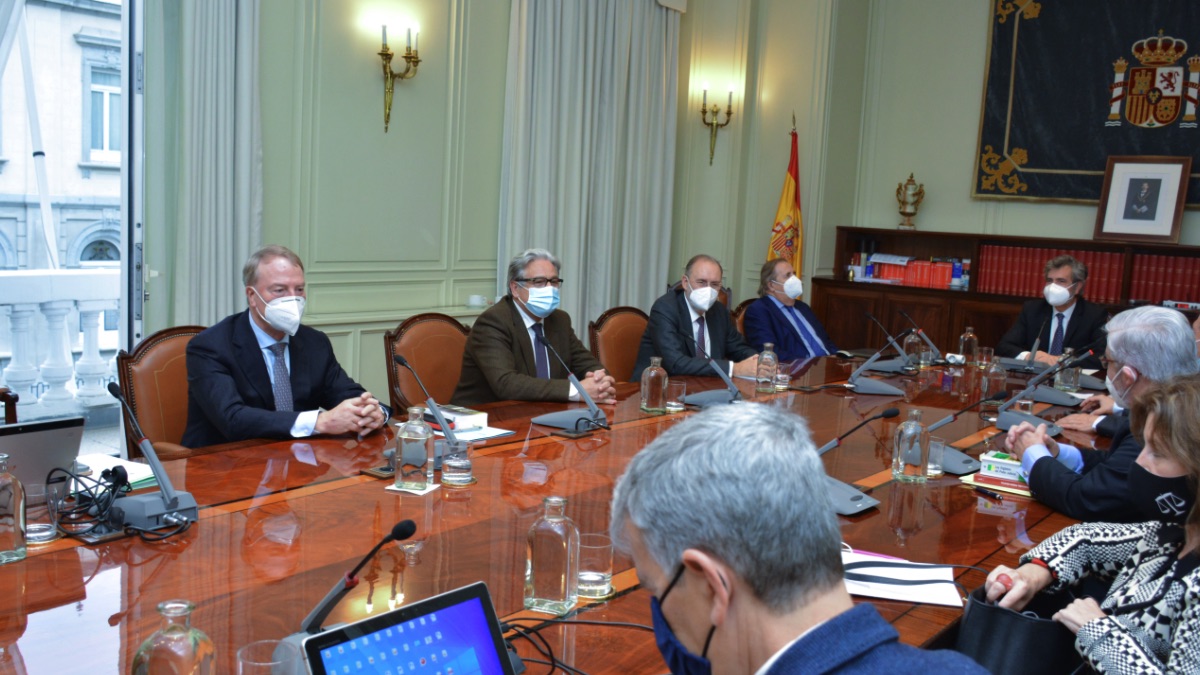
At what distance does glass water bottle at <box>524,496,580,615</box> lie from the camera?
5.41 feet

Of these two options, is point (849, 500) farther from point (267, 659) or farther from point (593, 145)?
point (593, 145)

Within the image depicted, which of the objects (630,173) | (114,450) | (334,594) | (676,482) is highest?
(630,173)

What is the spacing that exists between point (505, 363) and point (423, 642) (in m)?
2.55

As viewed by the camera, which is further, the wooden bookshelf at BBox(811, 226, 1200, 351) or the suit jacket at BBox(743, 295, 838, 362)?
the wooden bookshelf at BBox(811, 226, 1200, 351)

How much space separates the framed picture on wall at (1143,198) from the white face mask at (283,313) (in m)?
5.39

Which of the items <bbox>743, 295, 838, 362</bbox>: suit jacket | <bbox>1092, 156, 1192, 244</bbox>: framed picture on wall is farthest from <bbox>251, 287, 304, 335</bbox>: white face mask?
<bbox>1092, 156, 1192, 244</bbox>: framed picture on wall

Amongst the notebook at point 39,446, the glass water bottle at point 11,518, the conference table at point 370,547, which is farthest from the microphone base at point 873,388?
the glass water bottle at point 11,518

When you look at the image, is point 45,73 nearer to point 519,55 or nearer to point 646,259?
point 519,55

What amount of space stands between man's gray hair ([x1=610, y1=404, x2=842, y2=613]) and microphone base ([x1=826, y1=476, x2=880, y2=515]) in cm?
131

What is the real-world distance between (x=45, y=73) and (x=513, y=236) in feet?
8.01

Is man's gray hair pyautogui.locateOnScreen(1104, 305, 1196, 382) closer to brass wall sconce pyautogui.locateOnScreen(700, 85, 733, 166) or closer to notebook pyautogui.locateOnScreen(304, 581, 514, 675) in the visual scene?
notebook pyautogui.locateOnScreen(304, 581, 514, 675)

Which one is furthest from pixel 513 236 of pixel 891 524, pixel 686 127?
pixel 891 524

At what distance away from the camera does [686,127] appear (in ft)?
23.4

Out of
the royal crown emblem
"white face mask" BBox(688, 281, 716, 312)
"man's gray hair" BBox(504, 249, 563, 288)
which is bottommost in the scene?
"white face mask" BBox(688, 281, 716, 312)
